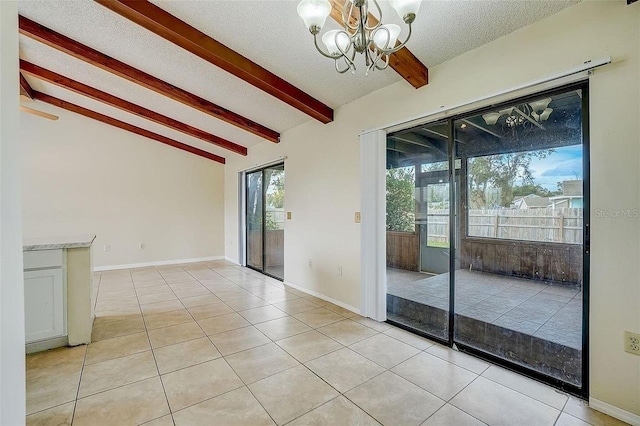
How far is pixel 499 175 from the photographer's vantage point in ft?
9.09

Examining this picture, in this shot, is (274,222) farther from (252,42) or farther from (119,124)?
(119,124)

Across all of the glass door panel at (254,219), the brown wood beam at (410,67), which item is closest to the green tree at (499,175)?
the brown wood beam at (410,67)

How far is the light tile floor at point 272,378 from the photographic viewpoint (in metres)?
1.79

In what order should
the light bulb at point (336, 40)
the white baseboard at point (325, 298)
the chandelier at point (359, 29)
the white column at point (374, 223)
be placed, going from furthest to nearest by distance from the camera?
the white baseboard at point (325, 298) < the white column at point (374, 223) < the light bulb at point (336, 40) < the chandelier at point (359, 29)

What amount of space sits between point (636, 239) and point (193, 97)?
4680mm

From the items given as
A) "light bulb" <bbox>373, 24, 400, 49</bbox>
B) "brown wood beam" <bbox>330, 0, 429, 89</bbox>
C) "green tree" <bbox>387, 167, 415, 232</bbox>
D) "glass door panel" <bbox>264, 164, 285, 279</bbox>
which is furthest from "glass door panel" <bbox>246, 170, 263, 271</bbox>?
"light bulb" <bbox>373, 24, 400, 49</bbox>

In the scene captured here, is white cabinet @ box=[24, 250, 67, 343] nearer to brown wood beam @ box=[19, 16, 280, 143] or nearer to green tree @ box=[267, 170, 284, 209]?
brown wood beam @ box=[19, 16, 280, 143]

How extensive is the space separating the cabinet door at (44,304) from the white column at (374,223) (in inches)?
118

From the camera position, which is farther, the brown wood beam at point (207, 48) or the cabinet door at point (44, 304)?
the cabinet door at point (44, 304)

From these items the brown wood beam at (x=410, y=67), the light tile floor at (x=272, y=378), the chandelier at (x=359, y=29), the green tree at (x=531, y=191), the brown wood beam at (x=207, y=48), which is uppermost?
the brown wood beam at (x=207, y=48)

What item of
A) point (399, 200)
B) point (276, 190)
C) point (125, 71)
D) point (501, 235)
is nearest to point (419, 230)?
point (399, 200)

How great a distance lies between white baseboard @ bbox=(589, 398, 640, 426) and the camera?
5.68 ft

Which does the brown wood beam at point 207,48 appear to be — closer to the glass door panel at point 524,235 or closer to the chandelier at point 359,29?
the chandelier at point 359,29

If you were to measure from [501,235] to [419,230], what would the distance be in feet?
2.61
